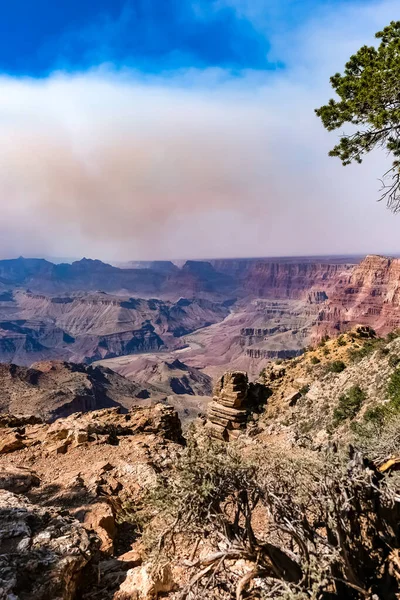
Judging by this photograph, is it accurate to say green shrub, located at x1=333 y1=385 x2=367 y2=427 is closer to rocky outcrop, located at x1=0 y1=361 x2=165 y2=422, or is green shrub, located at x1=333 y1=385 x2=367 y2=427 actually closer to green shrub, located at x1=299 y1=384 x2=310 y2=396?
green shrub, located at x1=299 y1=384 x2=310 y2=396

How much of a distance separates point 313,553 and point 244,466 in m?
1.63

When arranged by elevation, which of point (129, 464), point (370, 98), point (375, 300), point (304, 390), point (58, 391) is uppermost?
point (370, 98)

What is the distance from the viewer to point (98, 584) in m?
6.92

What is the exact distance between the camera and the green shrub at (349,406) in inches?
898

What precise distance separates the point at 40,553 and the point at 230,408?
2751 centimetres

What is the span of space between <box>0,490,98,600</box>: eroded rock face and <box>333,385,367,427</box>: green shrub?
19.4 m

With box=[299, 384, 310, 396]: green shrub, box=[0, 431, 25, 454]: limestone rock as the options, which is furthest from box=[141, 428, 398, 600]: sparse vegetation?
box=[299, 384, 310, 396]: green shrub

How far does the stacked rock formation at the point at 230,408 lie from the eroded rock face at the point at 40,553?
Answer: 81.0 feet

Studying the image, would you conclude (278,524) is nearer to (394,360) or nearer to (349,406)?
(349,406)

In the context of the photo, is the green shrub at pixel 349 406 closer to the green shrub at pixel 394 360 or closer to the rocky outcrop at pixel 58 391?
the green shrub at pixel 394 360

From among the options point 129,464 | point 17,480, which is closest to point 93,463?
point 129,464

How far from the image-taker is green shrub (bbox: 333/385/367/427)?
2281 centimetres

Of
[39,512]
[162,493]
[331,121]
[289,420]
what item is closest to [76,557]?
[39,512]

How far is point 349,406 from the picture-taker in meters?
23.5
